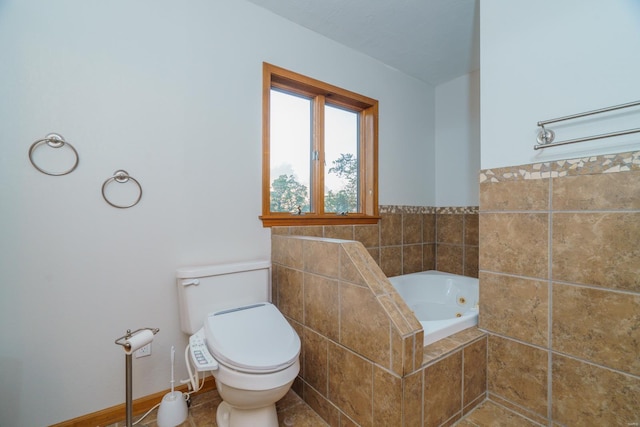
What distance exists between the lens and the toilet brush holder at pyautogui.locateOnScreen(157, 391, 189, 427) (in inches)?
54.7

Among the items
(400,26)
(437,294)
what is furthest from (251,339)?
(400,26)

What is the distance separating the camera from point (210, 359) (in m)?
1.22

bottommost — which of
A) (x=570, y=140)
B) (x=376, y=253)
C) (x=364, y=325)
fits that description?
(x=364, y=325)

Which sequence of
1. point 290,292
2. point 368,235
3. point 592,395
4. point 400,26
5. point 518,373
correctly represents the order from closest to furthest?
1. point 592,395
2. point 518,373
3. point 290,292
4. point 400,26
5. point 368,235

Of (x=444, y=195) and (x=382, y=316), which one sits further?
(x=444, y=195)

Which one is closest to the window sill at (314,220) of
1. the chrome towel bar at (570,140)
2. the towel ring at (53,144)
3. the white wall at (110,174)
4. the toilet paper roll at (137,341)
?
the white wall at (110,174)

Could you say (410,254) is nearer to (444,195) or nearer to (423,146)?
(444,195)

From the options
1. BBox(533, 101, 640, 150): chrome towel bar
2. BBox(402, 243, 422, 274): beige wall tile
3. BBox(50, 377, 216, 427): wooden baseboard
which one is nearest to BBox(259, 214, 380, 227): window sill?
BBox(402, 243, 422, 274): beige wall tile

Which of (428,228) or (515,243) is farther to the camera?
(428,228)

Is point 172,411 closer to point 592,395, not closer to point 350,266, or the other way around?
point 350,266

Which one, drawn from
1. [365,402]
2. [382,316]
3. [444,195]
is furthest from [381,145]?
[365,402]

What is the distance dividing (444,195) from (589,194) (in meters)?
1.68

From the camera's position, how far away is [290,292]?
1.75 metres

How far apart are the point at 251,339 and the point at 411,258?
1.83 metres
